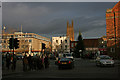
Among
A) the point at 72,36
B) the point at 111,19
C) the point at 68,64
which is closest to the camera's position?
the point at 68,64

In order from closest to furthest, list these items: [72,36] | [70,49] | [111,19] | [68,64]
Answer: [68,64] → [111,19] → [70,49] → [72,36]

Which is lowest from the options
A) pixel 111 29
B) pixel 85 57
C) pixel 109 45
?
pixel 85 57

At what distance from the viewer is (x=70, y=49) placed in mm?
95875

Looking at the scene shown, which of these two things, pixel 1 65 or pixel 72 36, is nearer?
pixel 1 65

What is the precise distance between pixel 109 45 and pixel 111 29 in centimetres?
522

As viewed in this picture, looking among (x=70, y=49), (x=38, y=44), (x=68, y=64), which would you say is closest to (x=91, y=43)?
(x=70, y=49)

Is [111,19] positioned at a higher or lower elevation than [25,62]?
higher

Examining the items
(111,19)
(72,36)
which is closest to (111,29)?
(111,19)

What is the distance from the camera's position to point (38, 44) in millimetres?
119062

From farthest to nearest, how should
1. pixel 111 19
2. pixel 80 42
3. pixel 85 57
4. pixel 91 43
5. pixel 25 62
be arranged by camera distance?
1. pixel 91 43
2. pixel 80 42
3. pixel 85 57
4. pixel 111 19
5. pixel 25 62

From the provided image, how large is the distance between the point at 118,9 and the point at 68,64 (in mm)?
29884

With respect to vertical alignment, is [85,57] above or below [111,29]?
below

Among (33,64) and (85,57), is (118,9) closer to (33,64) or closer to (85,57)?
(85,57)

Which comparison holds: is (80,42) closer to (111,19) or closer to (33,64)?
(111,19)
